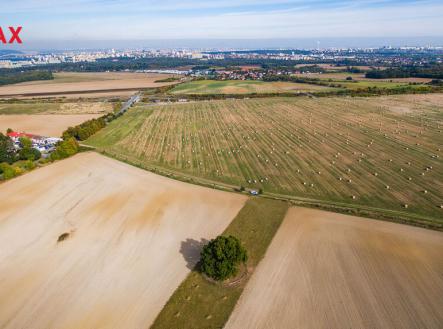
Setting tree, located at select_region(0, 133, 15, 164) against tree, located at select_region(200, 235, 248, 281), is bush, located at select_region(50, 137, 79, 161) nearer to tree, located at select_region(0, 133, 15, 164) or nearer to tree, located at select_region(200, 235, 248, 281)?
tree, located at select_region(0, 133, 15, 164)

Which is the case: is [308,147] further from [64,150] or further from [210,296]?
[64,150]

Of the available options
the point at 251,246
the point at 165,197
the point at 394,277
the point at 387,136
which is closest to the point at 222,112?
the point at 387,136

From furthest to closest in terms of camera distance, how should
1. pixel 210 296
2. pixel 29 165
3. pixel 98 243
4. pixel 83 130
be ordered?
pixel 83 130 → pixel 29 165 → pixel 98 243 → pixel 210 296

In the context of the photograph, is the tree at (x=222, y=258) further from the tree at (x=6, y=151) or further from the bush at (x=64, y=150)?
the tree at (x=6, y=151)

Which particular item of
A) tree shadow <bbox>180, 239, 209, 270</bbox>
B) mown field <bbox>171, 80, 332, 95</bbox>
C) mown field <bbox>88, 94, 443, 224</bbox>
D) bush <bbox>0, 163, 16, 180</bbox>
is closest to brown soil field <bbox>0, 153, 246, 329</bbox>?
tree shadow <bbox>180, 239, 209, 270</bbox>

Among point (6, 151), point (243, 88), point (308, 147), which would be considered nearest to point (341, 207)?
point (308, 147)

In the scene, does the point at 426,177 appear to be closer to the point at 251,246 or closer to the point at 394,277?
the point at 394,277

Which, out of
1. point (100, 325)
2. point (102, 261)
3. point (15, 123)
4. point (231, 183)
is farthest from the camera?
point (15, 123)
